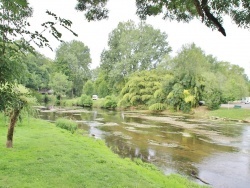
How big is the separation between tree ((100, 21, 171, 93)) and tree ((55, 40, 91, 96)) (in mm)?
13918

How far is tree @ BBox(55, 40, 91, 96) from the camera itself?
6438cm

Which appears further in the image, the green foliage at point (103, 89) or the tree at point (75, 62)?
the tree at point (75, 62)

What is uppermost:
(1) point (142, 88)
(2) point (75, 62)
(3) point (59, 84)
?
(2) point (75, 62)

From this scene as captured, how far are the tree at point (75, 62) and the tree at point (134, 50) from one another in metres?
13.9

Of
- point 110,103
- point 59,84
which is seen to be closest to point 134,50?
point 110,103

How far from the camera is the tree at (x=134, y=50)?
165 ft

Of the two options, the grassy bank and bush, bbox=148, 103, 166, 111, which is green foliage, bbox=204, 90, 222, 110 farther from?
the grassy bank

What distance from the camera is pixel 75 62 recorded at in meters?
64.8

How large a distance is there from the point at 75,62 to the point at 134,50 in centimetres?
1957

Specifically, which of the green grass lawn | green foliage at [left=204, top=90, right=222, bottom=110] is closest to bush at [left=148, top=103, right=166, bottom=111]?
green foliage at [left=204, top=90, right=222, bottom=110]

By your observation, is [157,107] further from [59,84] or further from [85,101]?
[59,84]

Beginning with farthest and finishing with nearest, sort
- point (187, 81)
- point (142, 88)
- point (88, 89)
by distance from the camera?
point (88, 89), point (142, 88), point (187, 81)

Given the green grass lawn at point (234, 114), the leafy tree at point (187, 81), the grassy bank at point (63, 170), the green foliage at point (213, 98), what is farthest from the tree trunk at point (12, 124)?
the green foliage at point (213, 98)

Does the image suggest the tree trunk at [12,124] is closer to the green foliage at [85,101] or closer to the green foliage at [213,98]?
the green foliage at [213,98]
